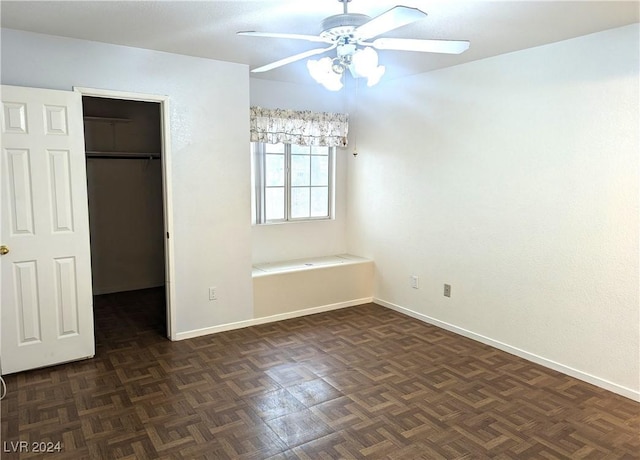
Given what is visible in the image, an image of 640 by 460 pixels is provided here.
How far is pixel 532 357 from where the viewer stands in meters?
3.54

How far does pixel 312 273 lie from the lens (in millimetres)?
4645

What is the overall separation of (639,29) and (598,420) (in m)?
2.36

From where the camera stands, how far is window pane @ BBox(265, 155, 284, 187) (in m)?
4.85

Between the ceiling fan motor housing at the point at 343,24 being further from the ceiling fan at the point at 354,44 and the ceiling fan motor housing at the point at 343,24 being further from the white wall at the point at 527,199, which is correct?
the white wall at the point at 527,199

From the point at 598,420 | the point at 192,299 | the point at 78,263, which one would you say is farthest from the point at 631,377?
the point at 78,263

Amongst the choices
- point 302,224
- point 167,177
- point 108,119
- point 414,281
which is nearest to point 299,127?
point 302,224

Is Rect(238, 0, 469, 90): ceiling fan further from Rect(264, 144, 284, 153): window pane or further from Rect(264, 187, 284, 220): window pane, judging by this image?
Rect(264, 187, 284, 220): window pane

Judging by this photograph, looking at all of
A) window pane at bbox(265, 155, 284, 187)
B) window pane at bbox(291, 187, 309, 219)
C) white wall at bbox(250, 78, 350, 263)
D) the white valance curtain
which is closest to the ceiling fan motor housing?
the white valance curtain

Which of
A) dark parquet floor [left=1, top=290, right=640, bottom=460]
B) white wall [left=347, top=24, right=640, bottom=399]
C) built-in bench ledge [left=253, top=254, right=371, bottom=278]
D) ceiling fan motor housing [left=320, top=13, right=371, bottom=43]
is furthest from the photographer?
built-in bench ledge [left=253, top=254, right=371, bottom=278]

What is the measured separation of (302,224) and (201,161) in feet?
5.08

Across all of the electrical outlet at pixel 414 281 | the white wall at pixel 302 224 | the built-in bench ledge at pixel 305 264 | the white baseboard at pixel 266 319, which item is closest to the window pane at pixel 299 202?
the white wall at pixel 302 224

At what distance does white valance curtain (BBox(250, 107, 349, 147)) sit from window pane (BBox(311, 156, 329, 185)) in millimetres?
205

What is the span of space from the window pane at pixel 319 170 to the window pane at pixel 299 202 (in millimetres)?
159

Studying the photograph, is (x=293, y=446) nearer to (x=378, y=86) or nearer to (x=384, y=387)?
(x=384, y=387)
